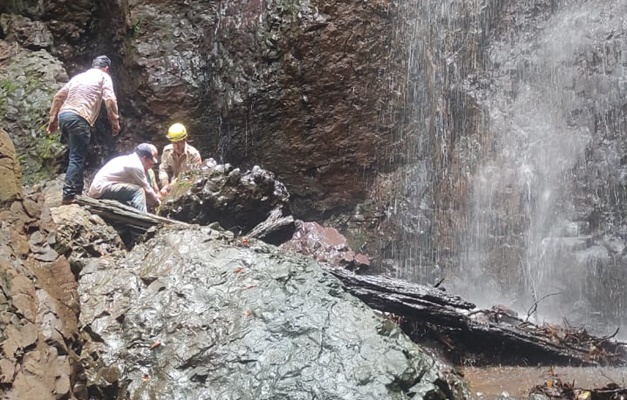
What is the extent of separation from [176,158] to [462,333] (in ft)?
14.8

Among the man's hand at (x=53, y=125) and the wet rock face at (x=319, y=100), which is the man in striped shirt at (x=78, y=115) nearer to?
the man's hand at (x=53, y=125)

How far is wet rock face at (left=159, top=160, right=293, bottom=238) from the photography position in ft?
24.1

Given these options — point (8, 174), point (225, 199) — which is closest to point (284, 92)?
point (225, 199)

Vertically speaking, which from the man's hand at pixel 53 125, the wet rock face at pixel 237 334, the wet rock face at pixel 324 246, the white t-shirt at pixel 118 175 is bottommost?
the wet rock face at pixel 324 246

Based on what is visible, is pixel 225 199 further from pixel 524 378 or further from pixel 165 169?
pixel 524 378

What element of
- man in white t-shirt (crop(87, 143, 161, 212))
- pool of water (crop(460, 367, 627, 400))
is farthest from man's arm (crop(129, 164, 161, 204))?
pool of water (crop(460, 367, 627, 400))

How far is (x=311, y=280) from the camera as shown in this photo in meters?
4.67

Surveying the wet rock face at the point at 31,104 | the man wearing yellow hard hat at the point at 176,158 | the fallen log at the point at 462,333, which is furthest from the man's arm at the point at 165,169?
the fallen log at the point at 462,333

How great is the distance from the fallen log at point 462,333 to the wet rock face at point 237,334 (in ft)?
3.46

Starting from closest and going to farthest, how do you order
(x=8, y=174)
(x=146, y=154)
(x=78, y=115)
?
1. (x=8, y=174)
2. (x=78, y=115)
3. (x=146, y=154)

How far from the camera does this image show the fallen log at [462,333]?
18.9 ft

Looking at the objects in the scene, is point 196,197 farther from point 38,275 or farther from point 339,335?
point 339,335

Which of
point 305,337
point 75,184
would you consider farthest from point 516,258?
point 75,184

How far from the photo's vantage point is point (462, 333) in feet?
19.2
